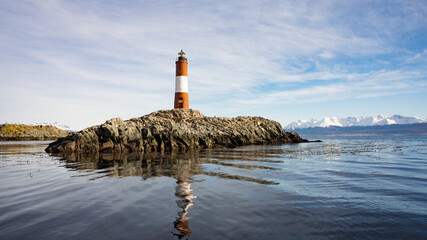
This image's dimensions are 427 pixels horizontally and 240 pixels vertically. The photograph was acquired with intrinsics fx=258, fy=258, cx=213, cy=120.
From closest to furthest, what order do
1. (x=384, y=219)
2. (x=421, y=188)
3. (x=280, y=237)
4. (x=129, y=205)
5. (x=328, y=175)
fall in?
(x=280, y=237), (x=384, y=219), (x=129, y=205), (x=421, y=188), (x=328, y=175)

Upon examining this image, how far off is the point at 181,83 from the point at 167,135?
58.4 ft

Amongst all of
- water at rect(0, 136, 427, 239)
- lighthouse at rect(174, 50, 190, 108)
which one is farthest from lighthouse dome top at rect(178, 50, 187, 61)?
→ water at rect(0, 136, 427, 239)

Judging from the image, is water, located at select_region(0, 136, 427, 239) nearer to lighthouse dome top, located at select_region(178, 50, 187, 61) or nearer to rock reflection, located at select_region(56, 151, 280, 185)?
rock reflection, located at select_region(56, 151, 280, 185)

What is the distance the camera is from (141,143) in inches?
1463

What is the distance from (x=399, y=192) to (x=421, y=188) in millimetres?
1790

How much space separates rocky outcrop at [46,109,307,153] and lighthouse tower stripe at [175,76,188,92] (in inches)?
179

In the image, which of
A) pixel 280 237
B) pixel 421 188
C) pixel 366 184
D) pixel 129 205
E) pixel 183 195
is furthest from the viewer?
pixel 366 184

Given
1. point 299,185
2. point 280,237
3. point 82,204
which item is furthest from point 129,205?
point 299,185

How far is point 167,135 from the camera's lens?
39.6 metres

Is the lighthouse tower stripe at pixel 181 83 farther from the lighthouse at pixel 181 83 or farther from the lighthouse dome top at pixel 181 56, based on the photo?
the lighthouse dome top at pixel 181 56

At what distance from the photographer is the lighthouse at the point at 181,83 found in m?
54.3

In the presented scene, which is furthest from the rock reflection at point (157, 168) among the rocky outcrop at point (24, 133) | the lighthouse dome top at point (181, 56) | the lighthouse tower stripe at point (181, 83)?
the rocky outcrop at point (24, 133)

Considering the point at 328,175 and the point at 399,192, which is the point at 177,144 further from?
the point at 399,192

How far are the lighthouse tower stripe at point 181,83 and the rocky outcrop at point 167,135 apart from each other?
4.56 meters
